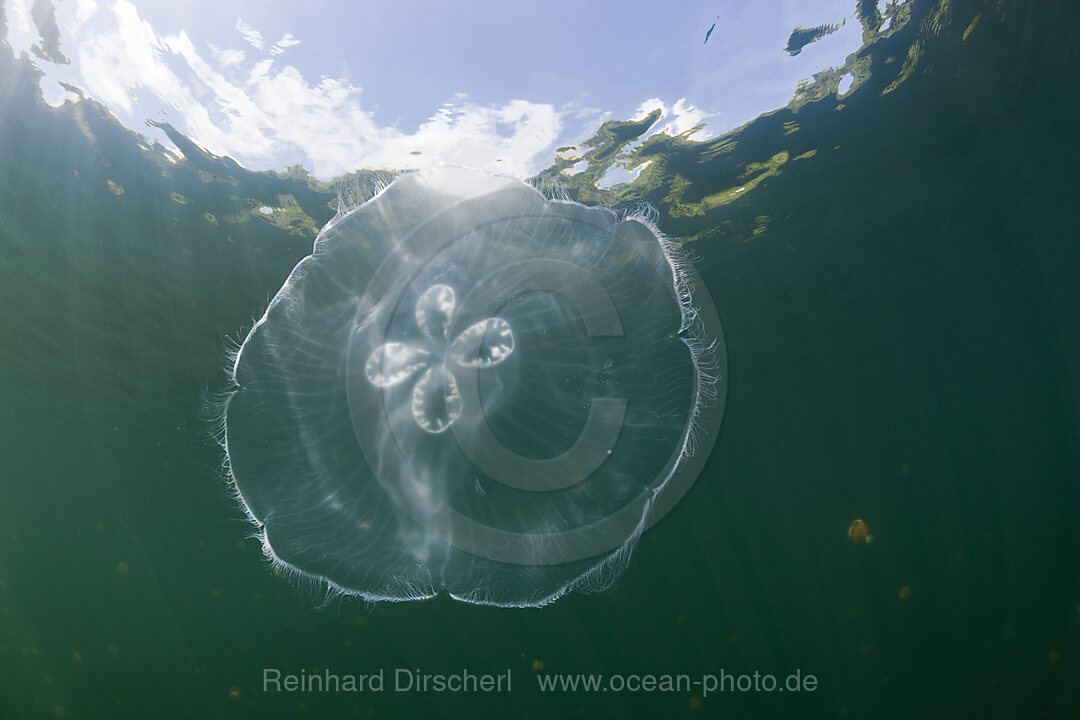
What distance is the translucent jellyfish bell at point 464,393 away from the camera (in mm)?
3012

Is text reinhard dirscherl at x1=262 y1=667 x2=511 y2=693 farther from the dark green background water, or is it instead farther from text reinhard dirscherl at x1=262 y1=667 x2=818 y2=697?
the dark green background water

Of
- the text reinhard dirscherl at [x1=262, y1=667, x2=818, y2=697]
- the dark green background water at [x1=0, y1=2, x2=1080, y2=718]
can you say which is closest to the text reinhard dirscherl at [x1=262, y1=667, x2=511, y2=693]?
the text reinhard dirscherl at [x1=262, y1=667, x2=818, y2=697]

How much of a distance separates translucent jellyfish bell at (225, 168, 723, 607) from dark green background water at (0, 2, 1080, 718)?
9.09 feet

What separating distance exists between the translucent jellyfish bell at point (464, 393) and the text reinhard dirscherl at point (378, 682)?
7.05 metres

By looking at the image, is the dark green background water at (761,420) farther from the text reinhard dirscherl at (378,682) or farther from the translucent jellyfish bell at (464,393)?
the translucent jellyfish bell at (464,393)

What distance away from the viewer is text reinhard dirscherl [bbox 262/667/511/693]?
8836 mm

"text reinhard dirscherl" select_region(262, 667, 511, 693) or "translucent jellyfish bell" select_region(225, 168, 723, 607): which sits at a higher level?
"translucent jellyfish bell" select_region(225, 168, 723, 607)

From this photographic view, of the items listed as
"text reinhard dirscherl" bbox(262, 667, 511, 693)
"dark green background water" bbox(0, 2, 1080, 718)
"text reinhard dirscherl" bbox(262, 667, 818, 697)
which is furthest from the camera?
"text reinhard dirscherl" bbox(262, 667, 511, 693)

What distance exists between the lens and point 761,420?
458 inches

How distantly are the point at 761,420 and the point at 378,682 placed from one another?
35.4 feet

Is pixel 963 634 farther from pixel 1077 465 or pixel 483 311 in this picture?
pixel 483 311

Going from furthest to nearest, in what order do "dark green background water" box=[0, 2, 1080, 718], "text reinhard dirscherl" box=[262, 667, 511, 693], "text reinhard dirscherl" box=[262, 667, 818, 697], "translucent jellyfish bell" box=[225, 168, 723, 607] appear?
1. "text reinhard dirscherl" box=[262, 667, 511, 693]
2. "text reinhard dirscherl" box=[262, 667, 818, 697]
3. "dark green background water" box=[0, 2, 1080, 718]
4. "translucent jellyfish bell" box=[225, 168, 723, 607]

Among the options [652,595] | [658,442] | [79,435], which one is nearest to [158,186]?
[658,442]

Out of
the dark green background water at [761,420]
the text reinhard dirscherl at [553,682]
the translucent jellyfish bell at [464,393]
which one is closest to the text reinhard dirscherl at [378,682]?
the text reinhard dirscherl at [553,682]
